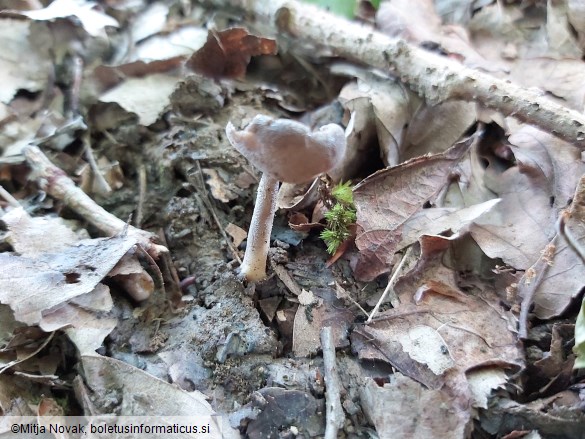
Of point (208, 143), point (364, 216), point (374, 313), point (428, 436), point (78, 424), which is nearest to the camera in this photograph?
point (428, 436)

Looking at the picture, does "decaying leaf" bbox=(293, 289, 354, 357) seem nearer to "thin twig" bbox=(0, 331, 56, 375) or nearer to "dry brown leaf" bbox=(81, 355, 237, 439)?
"dry brown leaf" bbox=(81, 355, 237, 439)

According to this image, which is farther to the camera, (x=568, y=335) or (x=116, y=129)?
(x=116, y=129)

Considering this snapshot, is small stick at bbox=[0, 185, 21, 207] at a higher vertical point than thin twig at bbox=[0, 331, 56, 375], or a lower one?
higher

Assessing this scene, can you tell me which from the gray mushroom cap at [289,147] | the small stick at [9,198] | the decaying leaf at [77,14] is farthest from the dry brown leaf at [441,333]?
the decaying leaf at [77,14]

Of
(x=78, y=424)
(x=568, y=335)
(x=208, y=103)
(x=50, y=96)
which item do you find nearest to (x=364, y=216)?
(x=568, y=335)

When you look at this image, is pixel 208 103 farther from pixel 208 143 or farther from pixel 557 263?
A: pixel 557 263

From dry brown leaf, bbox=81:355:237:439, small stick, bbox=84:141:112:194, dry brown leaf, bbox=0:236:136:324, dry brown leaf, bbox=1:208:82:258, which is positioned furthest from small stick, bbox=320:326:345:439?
small stick, bbox=84:141:112:194

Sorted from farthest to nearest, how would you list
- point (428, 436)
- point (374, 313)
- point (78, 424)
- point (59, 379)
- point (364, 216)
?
1. point (364, 216)
2. point (374, 313)
3. point (59, 379)
4. point (78, 424)
5. point (428, 436)

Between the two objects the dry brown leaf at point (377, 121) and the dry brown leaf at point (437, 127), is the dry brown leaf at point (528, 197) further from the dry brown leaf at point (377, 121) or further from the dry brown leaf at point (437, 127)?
the dry brown leaf at point (377, 121)
